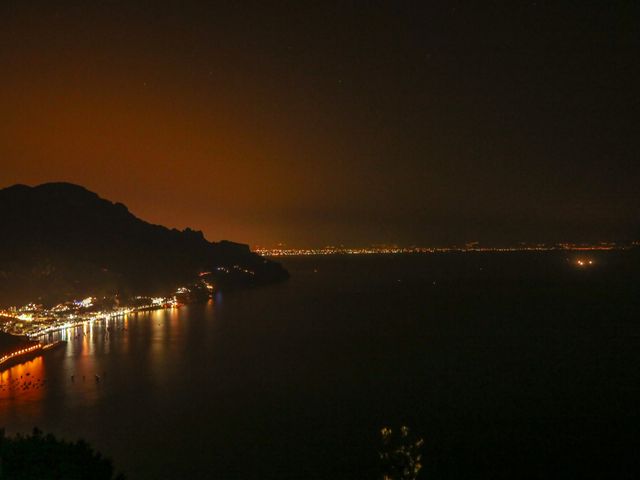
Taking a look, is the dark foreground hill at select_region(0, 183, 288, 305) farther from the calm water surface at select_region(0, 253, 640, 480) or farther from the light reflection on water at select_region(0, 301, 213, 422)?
the calm water surface at select_region(0, 253, 640, 480)

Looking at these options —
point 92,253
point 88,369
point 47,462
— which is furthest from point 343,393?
point 92,253

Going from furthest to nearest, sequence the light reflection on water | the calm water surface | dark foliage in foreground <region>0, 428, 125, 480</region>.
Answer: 1. the light reflection on water
2. the calm water surface
3. dark foliage in foreground <region>0, 428, 125, 480</region>

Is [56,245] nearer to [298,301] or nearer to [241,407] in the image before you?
[298,301]

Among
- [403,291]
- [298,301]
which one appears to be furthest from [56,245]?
[403,291]

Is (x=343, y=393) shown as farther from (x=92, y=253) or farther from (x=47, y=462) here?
(x=92, y=253)

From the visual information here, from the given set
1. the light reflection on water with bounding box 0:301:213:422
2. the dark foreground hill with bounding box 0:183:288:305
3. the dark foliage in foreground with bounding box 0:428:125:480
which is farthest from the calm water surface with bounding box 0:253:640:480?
the dark foreground hill with bounding box 0:183:288:305

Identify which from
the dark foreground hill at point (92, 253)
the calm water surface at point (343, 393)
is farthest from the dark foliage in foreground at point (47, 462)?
the dark foreground hill at point (92, 253)
